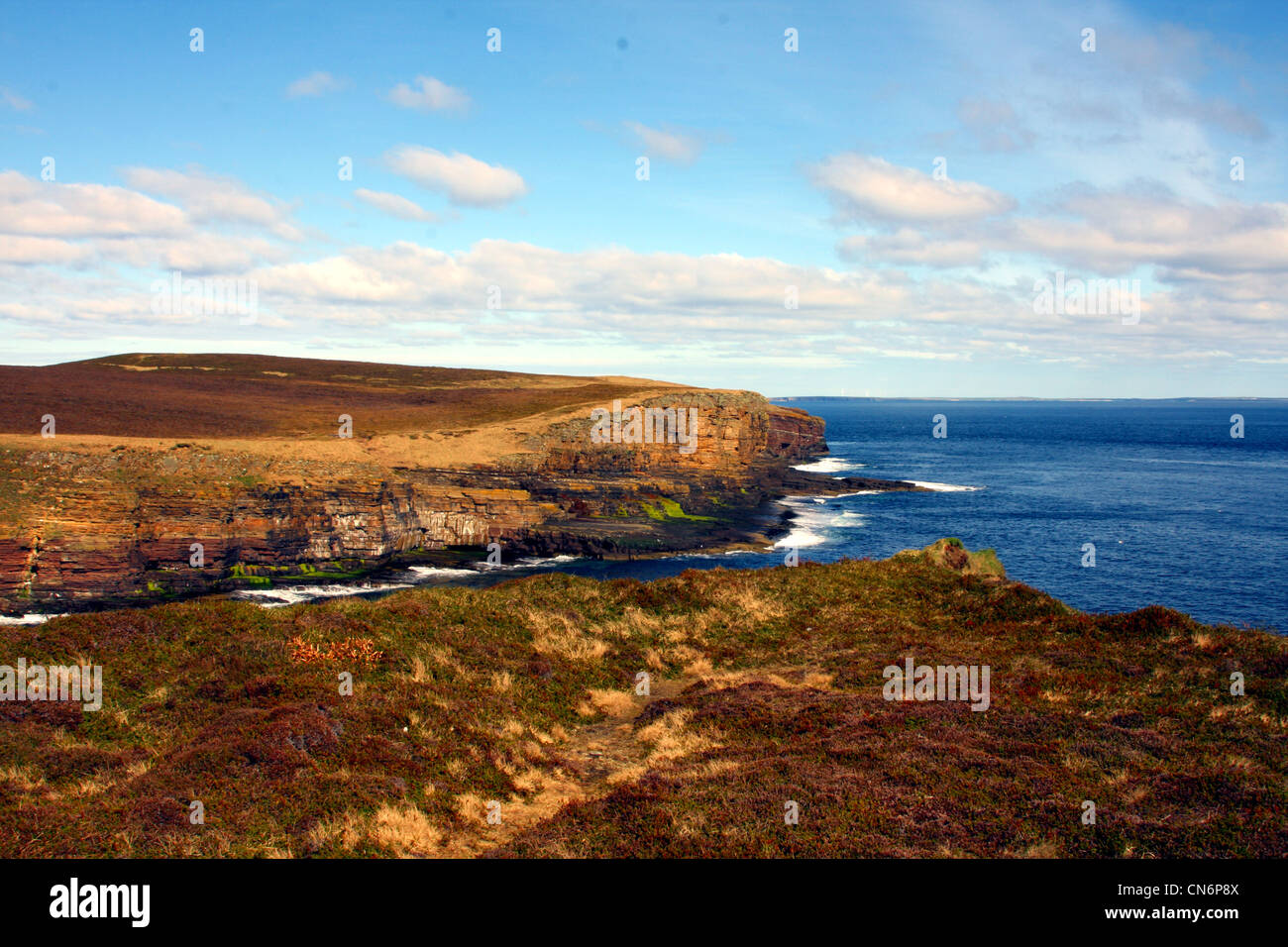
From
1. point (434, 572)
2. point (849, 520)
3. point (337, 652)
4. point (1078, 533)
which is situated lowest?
point (434, 572)

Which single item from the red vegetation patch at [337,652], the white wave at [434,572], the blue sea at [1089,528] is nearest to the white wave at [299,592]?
the blue sea at [1089,528]

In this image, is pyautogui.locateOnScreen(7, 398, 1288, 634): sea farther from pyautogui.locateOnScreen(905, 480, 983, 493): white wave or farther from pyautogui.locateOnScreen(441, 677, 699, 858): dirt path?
pyautogui.locateOnScreen(441, 677, 699, 858): dirt path

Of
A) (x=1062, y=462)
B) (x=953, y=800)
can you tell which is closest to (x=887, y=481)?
(x=1062, y=462)

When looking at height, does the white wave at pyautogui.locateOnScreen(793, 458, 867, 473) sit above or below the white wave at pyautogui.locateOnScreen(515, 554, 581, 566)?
above

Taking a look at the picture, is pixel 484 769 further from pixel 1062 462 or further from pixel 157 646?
pixel 1062 462

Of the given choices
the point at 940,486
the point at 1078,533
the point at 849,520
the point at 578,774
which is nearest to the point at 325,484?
the point at 578,774

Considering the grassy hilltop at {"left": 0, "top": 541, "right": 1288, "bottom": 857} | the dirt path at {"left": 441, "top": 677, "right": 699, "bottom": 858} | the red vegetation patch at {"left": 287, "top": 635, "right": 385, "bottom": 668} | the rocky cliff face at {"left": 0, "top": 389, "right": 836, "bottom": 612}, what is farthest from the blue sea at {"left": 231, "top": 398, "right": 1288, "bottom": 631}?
the red vegetation patch at {"left": 287, "top": 635, "right": 385, "bottom": 668}

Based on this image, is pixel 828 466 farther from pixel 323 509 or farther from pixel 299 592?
pixel 299 592
